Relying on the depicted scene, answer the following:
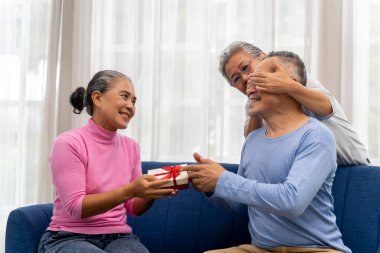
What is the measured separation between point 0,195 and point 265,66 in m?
2.65

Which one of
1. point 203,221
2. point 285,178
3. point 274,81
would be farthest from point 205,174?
point 203,221

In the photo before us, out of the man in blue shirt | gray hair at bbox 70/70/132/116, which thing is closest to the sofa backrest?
the man in blue shirt

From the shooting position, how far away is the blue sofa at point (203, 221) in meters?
2.26

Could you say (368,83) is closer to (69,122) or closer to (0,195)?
(69,122)

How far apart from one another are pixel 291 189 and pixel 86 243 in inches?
31.6

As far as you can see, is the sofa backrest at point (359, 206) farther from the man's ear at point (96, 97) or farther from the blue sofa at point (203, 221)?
the man's ear at point (96, 97)

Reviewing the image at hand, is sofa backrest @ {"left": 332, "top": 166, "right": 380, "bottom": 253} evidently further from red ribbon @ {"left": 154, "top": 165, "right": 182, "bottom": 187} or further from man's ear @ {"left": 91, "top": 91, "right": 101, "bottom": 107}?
man's ear @ {"left": 91, "top": 91, "right": 101, "bottom": 107}

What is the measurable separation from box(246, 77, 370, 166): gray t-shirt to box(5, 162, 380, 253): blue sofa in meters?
0.05

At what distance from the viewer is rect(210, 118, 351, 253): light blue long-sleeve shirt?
1.78 metres

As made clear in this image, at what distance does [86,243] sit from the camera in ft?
6.96

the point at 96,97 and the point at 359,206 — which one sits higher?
the point at 96,97

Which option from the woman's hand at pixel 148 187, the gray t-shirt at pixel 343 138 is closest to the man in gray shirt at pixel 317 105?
the gray t-shirt at pixel 343 138

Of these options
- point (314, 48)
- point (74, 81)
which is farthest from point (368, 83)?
point (74, 81)

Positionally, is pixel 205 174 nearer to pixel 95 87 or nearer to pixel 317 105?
pixel 317 105
